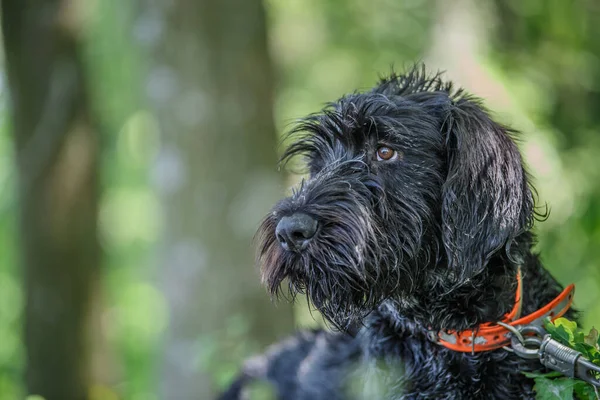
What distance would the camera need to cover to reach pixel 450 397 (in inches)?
130

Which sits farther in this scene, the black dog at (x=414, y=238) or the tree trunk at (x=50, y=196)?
the tree trunk at (x=50, y=196)

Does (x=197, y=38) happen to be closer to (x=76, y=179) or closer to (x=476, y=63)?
(x=476, y=63)

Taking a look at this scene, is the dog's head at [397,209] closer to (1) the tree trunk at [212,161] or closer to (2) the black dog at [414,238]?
(2) the black dog at [414,238]

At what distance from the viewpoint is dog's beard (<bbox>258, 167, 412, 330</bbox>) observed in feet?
9.99

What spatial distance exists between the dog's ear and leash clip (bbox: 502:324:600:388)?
0.35 meters

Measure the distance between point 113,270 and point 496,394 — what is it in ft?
49.7

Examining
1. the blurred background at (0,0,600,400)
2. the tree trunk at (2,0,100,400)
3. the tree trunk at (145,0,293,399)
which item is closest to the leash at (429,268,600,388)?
the blurred background at (0,0,600,400)

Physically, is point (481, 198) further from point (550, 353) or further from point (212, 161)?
point (212, 161)

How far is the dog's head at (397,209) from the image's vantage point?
306 centimetres

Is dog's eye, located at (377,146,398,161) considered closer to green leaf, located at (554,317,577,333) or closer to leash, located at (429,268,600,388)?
leash, located at (429,268,600,388)

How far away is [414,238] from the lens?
10.6 feet

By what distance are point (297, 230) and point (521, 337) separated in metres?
1.09

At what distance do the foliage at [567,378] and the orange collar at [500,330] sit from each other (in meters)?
0.26

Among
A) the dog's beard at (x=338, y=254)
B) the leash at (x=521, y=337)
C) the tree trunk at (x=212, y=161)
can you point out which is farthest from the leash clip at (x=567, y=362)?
the tree trunk at (x=212, y=161)
